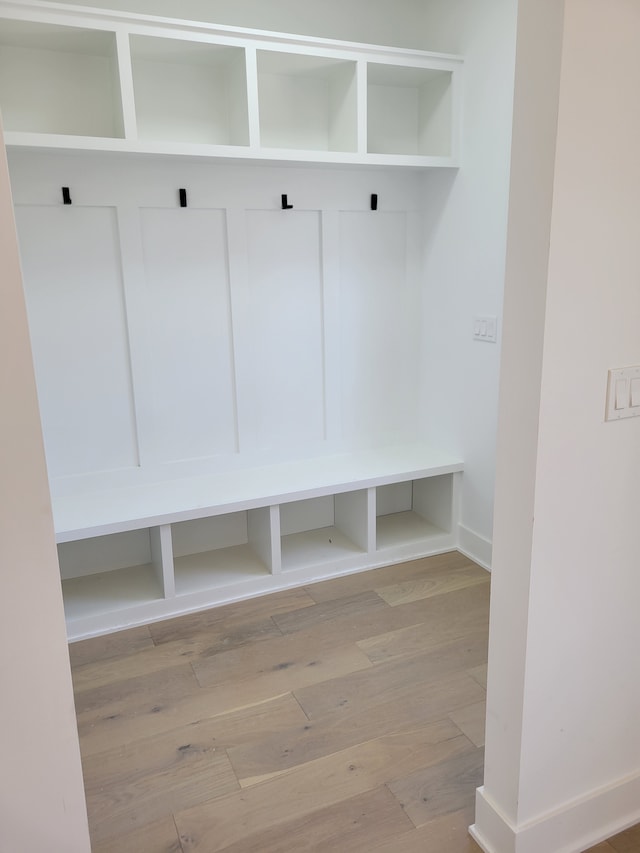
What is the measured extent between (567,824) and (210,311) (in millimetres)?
2195

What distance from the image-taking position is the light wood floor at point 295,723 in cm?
165

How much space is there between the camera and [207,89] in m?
2.60

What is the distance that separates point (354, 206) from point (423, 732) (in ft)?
7.23

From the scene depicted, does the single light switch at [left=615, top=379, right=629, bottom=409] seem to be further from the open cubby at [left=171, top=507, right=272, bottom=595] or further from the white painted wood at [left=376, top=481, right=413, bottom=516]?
the white painted wood at [left=376, top=481, right=413, bottom=516]

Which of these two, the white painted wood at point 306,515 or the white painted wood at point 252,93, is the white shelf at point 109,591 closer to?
the white painted wood at point 306,515

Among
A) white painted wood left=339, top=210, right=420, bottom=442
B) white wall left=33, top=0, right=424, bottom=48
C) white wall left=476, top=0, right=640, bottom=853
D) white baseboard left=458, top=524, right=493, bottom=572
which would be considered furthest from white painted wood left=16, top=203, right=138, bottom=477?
white wall left=476, top=0, right=640, bottom=853

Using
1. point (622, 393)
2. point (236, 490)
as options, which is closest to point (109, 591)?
point (236, 490)

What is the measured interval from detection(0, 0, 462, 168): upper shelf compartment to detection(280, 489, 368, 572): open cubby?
1532 millimetres

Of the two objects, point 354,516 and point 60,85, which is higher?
point 60,85

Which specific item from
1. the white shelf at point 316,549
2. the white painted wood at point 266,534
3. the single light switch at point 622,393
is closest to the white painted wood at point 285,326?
the white painted wood at point 266,534

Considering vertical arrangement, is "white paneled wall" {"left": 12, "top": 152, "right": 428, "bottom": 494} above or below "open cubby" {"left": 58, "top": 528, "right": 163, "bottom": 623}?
above

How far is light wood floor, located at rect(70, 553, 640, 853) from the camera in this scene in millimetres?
1648

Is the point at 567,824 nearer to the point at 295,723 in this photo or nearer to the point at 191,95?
the point at 295,723

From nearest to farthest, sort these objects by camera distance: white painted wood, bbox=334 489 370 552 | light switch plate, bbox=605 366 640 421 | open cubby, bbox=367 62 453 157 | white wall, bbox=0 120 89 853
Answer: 1. white wall, bbox=0 120 89 853
2. light switch plate, bbox=605 366 640 421
3. open cubby, bbox=367 62 453 157
4. white painted wood, bbox=334 489 370 552
